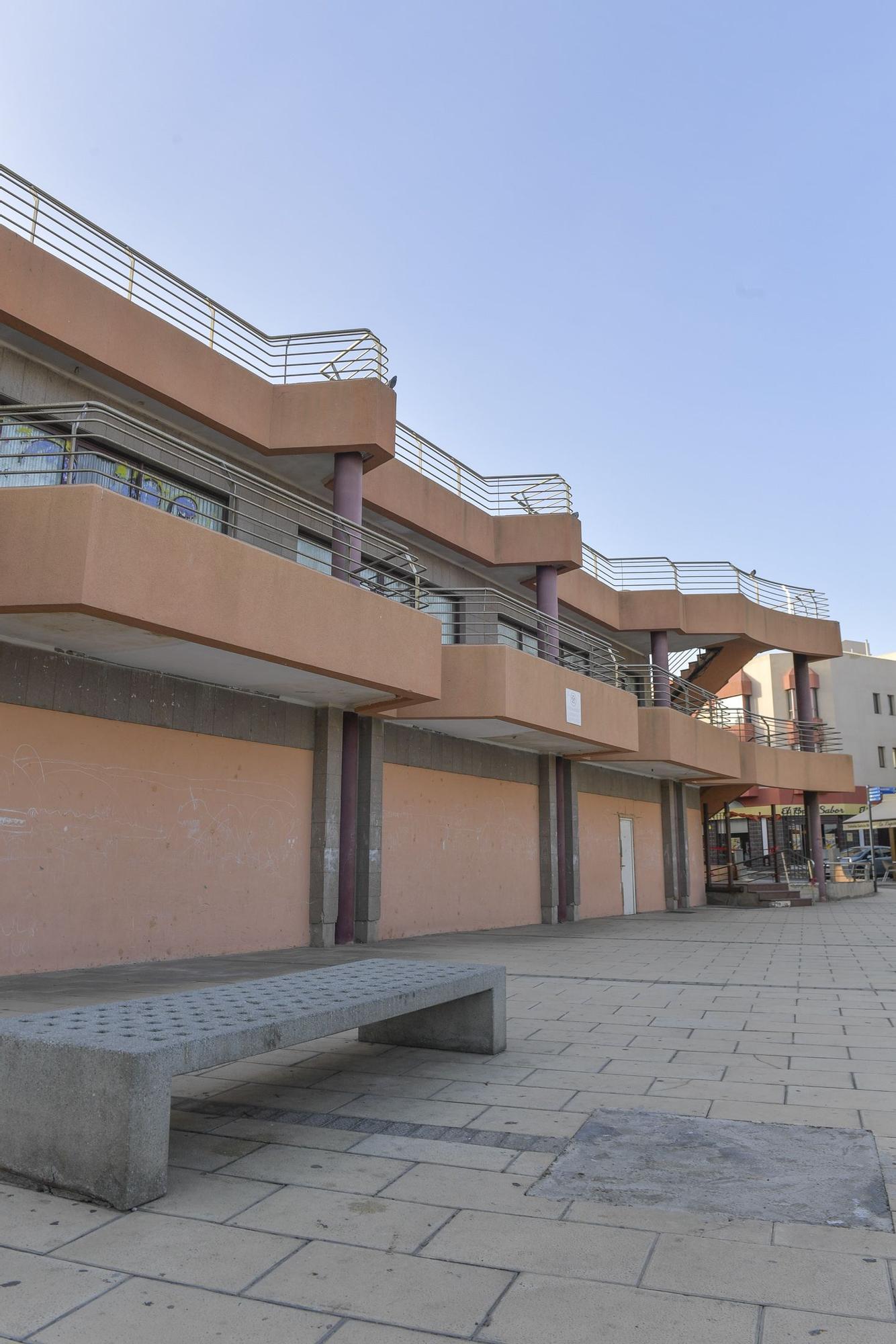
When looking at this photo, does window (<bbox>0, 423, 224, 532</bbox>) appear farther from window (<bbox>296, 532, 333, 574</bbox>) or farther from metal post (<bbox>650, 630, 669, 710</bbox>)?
metal post (<bbox>650, 630, 669, 710</bbox>)

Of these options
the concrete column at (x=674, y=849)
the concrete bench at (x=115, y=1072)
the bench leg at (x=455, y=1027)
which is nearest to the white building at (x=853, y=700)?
the concrete column at (x=674, y=849)

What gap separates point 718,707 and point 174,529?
20.0 meters

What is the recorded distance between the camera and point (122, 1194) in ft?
11.9

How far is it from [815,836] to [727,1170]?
28.6m

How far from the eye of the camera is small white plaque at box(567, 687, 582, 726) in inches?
690

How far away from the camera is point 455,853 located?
1723 cm

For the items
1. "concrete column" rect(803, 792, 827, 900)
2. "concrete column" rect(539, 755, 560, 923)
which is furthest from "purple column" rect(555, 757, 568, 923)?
"concrete column" rect(803, 792, 827, 900)

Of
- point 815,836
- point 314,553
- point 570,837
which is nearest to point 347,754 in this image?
point 314,553

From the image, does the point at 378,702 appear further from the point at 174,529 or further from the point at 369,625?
the point at 174,529

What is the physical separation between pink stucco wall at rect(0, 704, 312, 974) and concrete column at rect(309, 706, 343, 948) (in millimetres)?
154

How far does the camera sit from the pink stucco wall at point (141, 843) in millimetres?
10031

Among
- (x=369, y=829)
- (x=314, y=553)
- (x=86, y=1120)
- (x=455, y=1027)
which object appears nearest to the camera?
(x=86, y=1120)

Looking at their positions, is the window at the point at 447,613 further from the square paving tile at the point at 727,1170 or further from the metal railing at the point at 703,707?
the square paving tile at the point at 727,1170

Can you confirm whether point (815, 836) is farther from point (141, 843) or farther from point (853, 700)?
point (853, 700)
